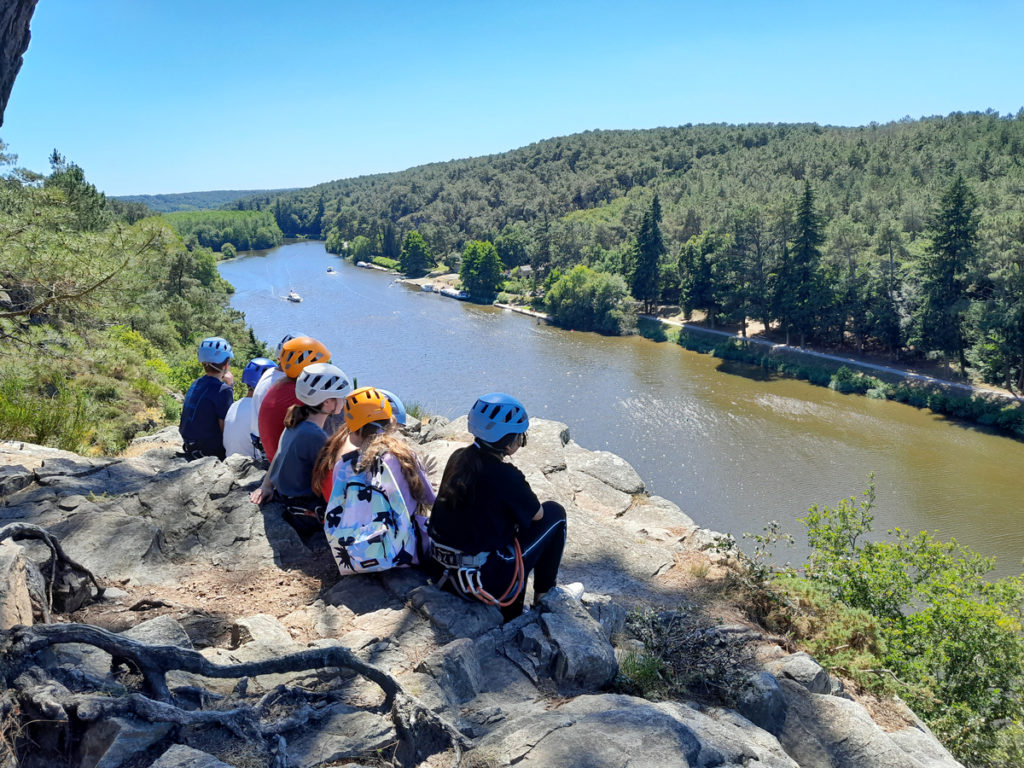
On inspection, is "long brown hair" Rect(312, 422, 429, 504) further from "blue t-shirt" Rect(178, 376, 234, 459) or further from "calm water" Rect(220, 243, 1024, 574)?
"calm water" Rect(220, 243, 1024, 574)

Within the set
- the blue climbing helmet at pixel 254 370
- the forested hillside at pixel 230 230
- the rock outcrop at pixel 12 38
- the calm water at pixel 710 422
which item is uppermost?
the forested hillside at pixel 230 230

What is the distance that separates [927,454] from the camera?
991 inches

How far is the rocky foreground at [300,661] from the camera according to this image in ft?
7.95

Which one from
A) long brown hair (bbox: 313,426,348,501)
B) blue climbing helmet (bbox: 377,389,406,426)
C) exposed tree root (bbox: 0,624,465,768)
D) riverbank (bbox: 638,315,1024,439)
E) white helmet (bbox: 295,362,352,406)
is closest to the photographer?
exposed tree root (bbox: 0,624,465,768)

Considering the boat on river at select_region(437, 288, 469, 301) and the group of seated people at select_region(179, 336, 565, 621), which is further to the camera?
the boat on river at select_region(437, 288, 469, 301)

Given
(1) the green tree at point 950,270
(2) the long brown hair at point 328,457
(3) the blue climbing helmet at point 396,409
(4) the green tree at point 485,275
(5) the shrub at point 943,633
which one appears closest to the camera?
(2) the long brown hair at point 328,457

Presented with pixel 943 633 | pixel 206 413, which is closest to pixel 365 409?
pixel 206 413

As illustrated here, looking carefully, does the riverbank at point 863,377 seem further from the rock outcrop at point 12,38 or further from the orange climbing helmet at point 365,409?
the rock outcrop at point 12,38

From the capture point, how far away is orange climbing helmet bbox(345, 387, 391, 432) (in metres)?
3.76

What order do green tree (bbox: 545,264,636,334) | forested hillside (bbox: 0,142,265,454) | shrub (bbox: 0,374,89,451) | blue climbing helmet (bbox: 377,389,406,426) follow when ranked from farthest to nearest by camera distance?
green tree (bbox: 545,264,636,334) < shrub (bbox: 0,374,89,451) < forested hillside (bbox: 0,142,265,454) < blue climbing helmet (bbox: 377,389,406,426)

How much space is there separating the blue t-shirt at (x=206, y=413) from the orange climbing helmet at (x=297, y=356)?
1.25 m

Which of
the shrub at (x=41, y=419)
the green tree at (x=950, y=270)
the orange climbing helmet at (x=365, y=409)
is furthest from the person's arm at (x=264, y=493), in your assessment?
the green tree at (x=950, y=270)

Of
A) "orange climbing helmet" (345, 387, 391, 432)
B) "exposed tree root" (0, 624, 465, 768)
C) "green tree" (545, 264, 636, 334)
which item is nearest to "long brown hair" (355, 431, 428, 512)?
"orange climbing helmet" (345, 387, 391, 432)

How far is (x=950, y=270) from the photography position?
29547 mm
